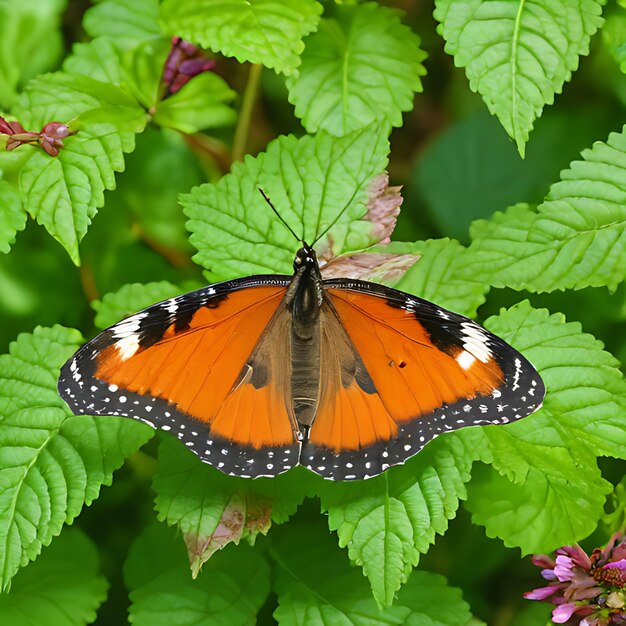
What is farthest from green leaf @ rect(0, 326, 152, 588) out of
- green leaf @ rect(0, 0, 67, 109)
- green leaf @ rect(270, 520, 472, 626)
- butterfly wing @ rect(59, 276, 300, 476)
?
green leaf @ rect(0, 0, 67, 109)

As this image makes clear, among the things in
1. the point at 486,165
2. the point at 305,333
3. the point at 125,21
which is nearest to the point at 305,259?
the point at 305,333

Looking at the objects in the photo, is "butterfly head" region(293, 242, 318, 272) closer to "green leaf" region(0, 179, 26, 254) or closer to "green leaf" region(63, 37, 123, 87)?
"green leaf" region(0, 179, 26, 254)

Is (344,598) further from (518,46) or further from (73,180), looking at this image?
(518,46)

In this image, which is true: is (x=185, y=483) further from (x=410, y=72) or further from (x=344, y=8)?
(x=344, y=8)

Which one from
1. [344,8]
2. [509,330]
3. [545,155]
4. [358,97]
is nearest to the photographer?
[509,330]

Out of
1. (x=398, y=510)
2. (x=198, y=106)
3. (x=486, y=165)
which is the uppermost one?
(x=486, y=165)

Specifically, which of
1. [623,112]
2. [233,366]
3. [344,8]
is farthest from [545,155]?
[233,366]

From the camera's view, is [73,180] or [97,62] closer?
[73,180]
